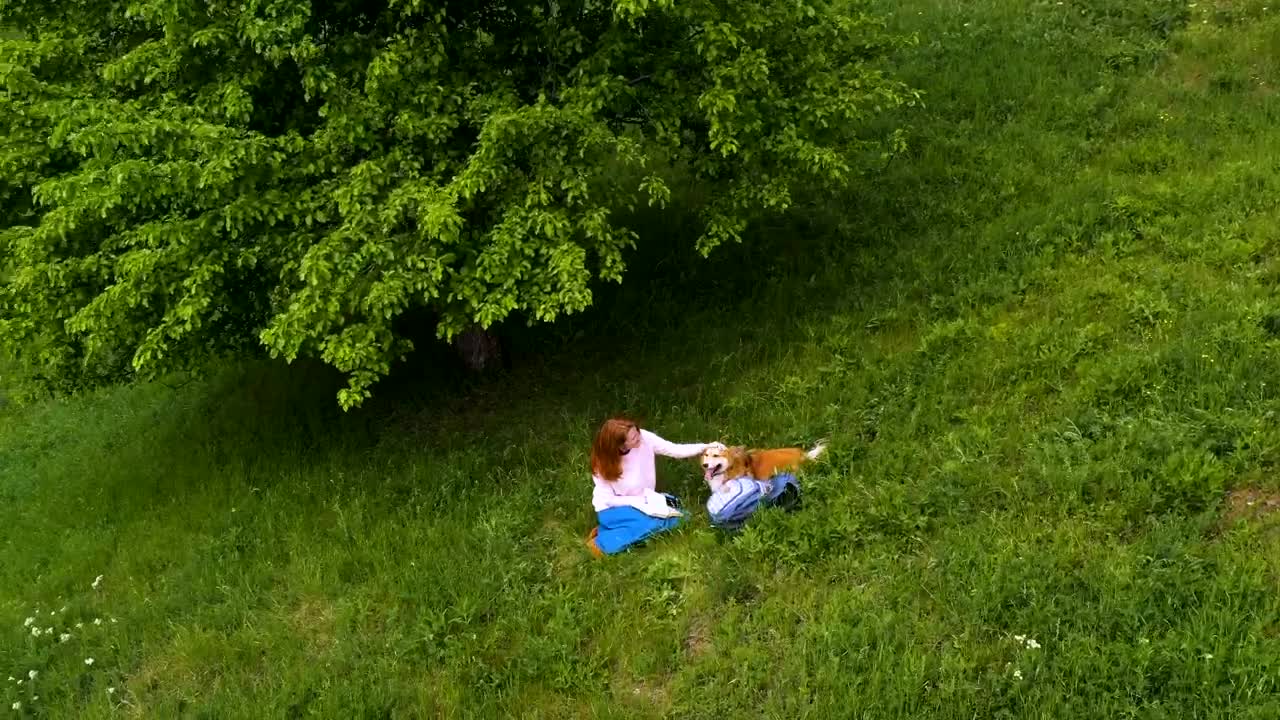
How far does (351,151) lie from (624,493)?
10.2 feet

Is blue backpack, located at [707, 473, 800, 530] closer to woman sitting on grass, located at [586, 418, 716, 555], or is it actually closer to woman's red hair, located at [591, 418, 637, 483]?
woman sitting on grass, located at [586, 418, 716, 555]

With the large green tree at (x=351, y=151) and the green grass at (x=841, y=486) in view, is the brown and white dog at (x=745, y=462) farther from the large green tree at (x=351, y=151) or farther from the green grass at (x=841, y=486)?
the large green tree at (x=351, y=151)

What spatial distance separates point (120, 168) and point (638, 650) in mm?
4210

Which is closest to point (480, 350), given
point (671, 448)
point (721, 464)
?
point (671, 448)

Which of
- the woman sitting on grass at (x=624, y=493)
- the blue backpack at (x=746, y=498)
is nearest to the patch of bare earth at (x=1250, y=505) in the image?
the blue backpack at (x=746, y=498)

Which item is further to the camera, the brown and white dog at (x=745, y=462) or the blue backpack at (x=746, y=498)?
the brown and white dog at (x=745, y=462)

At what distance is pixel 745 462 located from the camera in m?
5.79

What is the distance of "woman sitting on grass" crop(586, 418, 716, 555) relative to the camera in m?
5.68

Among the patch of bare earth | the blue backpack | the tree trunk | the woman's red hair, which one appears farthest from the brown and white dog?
the tree trunk

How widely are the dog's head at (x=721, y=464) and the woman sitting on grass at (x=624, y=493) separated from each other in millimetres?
78

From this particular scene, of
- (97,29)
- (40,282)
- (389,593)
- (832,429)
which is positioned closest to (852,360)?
(832,429)

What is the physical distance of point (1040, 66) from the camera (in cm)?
1048

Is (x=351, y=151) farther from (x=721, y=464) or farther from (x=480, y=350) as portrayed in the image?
(x=721, y=464)

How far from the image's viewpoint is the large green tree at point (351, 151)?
568 cm
